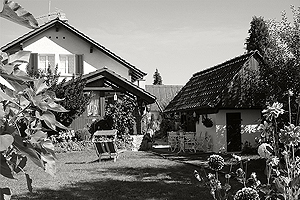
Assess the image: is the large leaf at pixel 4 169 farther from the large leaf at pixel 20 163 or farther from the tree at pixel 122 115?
the tree at pixel 122 115

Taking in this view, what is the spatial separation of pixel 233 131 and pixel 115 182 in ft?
33.3

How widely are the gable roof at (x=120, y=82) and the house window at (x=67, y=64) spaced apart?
3480mm

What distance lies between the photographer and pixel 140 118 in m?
21.6

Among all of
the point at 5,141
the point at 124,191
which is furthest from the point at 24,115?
the point at 124,191

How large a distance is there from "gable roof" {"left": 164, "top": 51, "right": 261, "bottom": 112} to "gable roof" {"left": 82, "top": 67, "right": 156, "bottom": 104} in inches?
93.3

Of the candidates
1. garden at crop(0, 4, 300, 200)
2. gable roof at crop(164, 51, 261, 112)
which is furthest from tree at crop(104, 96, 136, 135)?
gable roof at crop(164, 51, 261, 112)

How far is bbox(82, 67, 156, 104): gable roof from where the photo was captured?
858 inches

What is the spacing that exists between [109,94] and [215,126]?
21.9ft

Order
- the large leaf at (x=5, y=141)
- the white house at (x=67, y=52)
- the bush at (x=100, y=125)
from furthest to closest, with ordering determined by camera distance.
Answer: the white house at (x=67, y=52) → the bush at (x=100, y=125) → the large leaf at (x=5, y=141)

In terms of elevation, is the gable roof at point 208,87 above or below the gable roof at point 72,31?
below

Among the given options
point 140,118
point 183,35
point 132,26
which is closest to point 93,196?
point 132,26

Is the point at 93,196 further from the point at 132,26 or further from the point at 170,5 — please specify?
the point at 170,5

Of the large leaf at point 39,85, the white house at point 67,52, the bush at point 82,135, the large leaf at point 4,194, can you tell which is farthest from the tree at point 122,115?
the large leaf at point 4,194

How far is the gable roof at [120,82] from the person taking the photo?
21.8m
